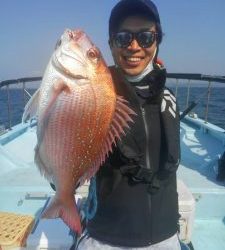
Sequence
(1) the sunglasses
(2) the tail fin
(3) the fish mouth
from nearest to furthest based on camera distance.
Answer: (3) the fish mouth, (2) the tail fin, (1) the sunglasses

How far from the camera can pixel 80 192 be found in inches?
158

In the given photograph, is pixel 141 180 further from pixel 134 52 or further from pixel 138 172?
pixel 134 52

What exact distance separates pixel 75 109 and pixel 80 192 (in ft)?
7.71

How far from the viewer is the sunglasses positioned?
216 centimetres

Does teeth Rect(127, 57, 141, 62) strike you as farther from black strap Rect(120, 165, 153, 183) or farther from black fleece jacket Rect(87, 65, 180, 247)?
black strap Rect(120, 165, 153, 183)

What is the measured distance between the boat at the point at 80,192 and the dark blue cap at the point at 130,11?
1.19 meters

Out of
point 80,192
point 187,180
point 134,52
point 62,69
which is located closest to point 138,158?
point 134,52

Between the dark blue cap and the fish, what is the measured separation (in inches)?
19.0

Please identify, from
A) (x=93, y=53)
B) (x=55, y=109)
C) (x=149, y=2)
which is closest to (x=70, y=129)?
(x=55, y=109)

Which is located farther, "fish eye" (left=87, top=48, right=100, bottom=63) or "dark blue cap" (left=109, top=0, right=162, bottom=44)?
"dark blue cap" (left=109, top=0, right=162, bottom=44)

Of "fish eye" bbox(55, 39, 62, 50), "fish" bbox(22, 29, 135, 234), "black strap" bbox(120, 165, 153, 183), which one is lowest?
"black strap" bbox(120, 165, 153, 183)

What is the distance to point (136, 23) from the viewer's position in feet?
7.37

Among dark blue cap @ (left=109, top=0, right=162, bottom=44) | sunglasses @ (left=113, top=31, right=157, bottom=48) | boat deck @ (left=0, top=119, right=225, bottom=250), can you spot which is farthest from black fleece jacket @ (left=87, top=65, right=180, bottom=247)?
boat deck @ (left=0, top=119, right=225, bottom=250)

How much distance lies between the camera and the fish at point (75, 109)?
1824mm
